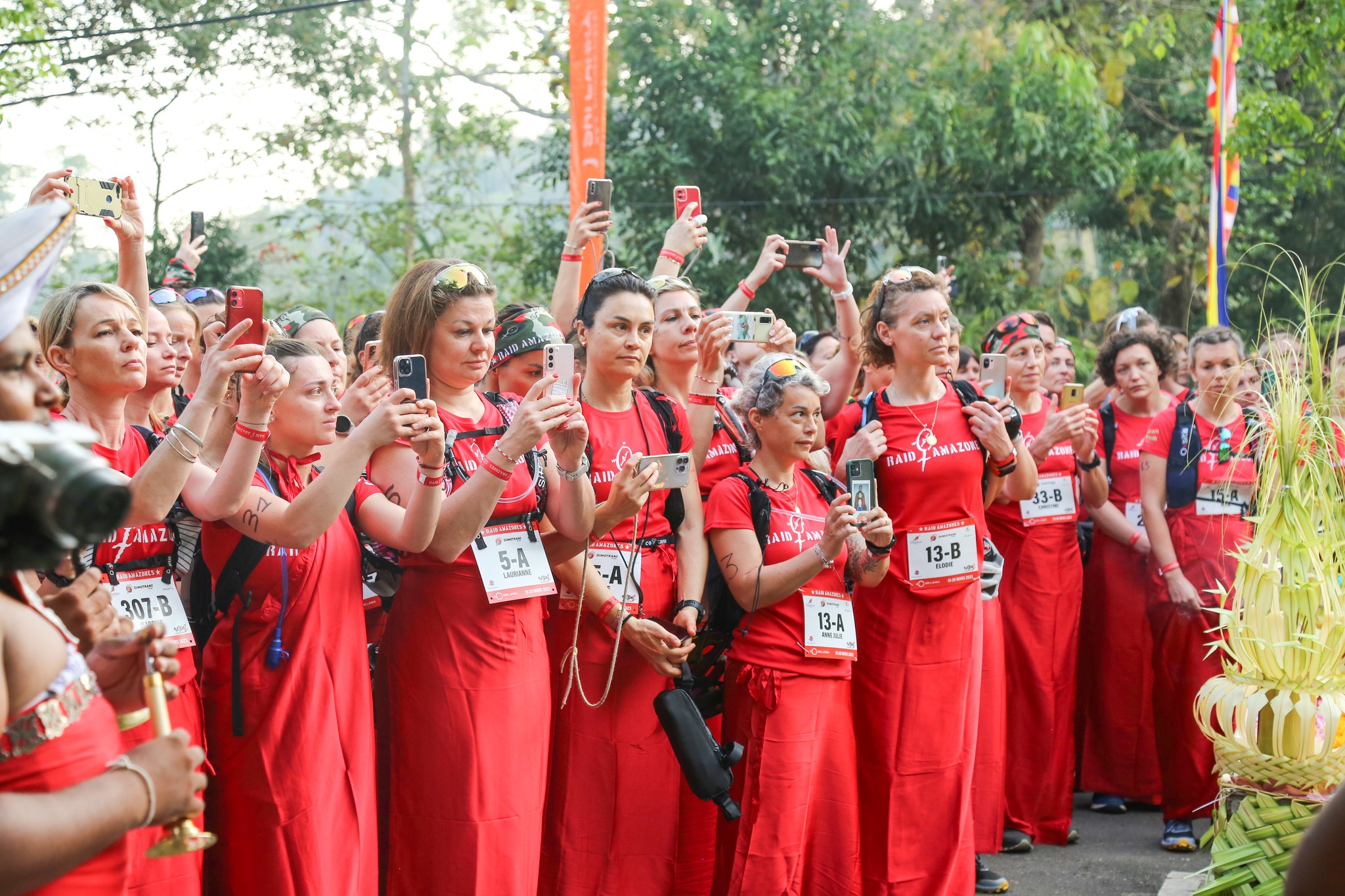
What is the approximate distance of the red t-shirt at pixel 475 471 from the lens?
366 cm

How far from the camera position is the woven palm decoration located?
3.48 meters

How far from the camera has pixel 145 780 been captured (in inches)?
71.4

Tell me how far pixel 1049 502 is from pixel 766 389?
7.16ft

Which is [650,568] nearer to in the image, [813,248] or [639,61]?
[813,248]

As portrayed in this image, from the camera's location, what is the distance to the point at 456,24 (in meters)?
18.1

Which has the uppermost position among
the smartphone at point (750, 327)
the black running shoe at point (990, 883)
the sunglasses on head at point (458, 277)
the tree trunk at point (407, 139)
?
the tree trunk at point (407, 139)

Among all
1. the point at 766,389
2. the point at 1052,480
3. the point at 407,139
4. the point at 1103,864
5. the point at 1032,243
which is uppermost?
the point at 407,139

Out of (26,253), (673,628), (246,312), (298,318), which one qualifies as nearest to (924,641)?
(673,628)

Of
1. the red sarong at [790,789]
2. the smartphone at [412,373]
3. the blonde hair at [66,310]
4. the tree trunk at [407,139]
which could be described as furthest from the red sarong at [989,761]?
the tree trunk at [407,139]

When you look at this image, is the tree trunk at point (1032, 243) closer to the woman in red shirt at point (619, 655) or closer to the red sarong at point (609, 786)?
the woman in red shirt at point (619, 655)

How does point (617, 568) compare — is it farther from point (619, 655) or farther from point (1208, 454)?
point (1208, 454)

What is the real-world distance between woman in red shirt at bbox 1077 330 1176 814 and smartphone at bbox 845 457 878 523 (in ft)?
8.72


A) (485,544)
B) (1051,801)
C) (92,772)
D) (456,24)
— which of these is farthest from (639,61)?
(92,772)

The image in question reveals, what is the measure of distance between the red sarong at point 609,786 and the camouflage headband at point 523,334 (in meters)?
0.99
